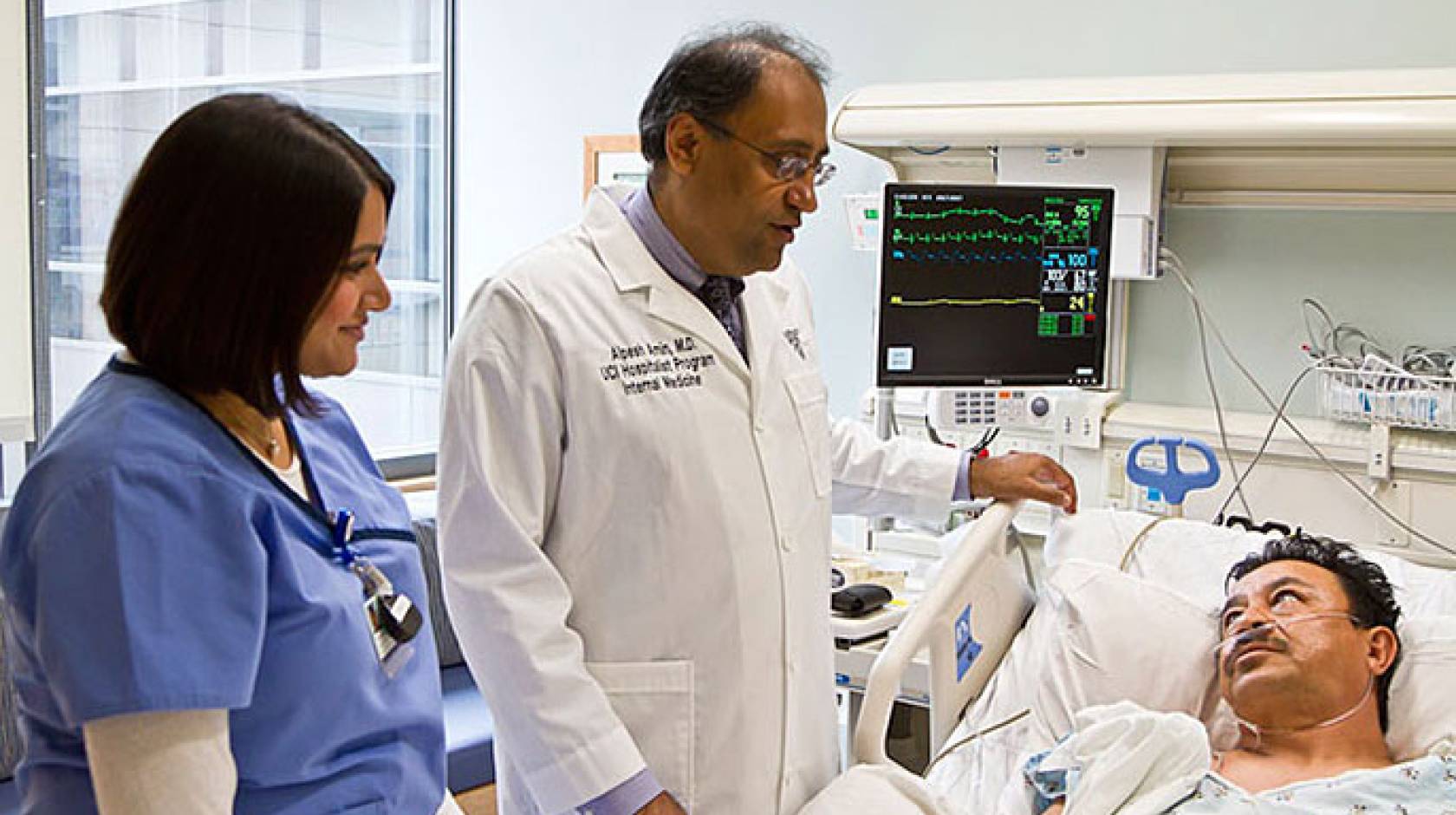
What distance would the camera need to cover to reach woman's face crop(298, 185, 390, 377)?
43.6 inches

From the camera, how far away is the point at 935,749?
7.32 feet

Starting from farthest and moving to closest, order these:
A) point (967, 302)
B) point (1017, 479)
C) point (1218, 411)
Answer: point (1218, 411)
point (967, 302)
point (1017, 479)

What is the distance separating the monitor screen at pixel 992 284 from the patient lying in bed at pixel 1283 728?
0.52 metres

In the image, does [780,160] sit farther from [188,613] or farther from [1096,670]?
[1096,670]

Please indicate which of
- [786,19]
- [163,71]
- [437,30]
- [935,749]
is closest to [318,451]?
[935,749]

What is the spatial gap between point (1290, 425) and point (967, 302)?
72cm

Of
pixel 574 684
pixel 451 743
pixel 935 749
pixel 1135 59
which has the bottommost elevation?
pixel 451 743

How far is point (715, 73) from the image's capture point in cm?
163

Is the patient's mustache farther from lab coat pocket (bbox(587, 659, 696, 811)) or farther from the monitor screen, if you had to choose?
lab coat pocket (bbox(587, 659, 696, 811))

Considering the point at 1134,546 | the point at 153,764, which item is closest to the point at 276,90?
the point at 1134,546

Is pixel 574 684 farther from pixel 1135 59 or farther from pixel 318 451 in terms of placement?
pixel 1135 59

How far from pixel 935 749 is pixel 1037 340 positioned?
74cm

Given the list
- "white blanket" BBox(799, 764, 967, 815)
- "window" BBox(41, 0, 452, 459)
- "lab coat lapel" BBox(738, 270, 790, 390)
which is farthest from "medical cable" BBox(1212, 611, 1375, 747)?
"window" BBox(41, 0, 452, 459)

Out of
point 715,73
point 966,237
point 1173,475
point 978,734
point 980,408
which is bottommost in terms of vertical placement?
point 978,734
